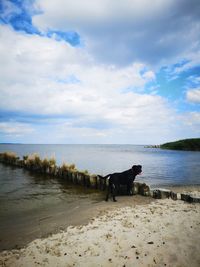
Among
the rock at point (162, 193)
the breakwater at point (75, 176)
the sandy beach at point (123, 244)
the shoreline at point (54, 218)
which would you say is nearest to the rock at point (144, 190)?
the breakwater at point (75, 176)

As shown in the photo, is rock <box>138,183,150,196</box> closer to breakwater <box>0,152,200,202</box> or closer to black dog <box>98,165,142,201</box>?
breakwater <box>0,152,200,202</box>

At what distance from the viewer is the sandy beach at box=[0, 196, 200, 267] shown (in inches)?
187

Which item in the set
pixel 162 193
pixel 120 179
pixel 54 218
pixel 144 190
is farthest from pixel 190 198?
pixel 54 218

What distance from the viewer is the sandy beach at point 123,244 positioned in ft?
15.6

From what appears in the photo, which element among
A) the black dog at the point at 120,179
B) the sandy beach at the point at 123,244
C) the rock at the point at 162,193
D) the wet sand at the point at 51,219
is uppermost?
the black dog at the point at 120,179

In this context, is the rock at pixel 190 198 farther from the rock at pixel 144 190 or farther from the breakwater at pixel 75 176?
the rock at pixel 144 190

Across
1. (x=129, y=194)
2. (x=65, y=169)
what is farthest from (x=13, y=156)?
(x=129, y=194)

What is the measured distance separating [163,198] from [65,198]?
539cm

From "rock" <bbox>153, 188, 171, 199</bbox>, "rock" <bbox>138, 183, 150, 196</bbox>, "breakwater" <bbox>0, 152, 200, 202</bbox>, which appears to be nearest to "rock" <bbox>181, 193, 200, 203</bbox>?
"breakwater" <bbox>0, 152, 200, 202</bbox>

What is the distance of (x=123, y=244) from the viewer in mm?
5402

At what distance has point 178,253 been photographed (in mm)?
4898

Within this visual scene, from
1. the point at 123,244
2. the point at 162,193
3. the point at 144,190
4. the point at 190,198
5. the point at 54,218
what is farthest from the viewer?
the point at 144,190

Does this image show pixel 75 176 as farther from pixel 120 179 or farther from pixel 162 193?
pixel 162 193

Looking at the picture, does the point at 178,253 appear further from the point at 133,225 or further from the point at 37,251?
the point at 37,251
